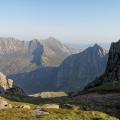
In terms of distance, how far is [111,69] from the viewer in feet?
522

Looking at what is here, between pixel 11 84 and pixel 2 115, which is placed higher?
pixel 2 115

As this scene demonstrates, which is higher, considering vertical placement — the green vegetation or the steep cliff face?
the green vegetation

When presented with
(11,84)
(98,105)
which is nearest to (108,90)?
(98,105)

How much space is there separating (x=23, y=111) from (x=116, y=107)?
26.7m

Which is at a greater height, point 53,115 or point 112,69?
point 53,115

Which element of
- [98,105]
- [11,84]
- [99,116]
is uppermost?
[99,116]

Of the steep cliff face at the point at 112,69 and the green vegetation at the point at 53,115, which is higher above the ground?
the green vegetation at the point at 53,115

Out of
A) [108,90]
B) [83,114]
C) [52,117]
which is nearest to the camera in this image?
[52,117]

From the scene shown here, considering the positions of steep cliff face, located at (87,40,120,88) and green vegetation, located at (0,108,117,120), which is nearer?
green vegetation, located at (0,108,117,120)

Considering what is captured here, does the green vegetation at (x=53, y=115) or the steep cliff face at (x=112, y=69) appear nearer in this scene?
the green vegetation at (x=53, y=115)

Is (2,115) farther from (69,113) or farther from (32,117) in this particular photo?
(69,113)

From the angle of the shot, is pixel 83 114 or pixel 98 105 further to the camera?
pixel 98 105

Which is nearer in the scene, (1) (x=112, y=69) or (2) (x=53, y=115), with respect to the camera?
(2) (x=53, y=115)

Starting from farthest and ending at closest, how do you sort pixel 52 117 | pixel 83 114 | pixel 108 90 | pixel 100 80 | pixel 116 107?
pixel 100 80
pixel 108 90
pixel 116 107
pixel 83 114
pixel 52 117
